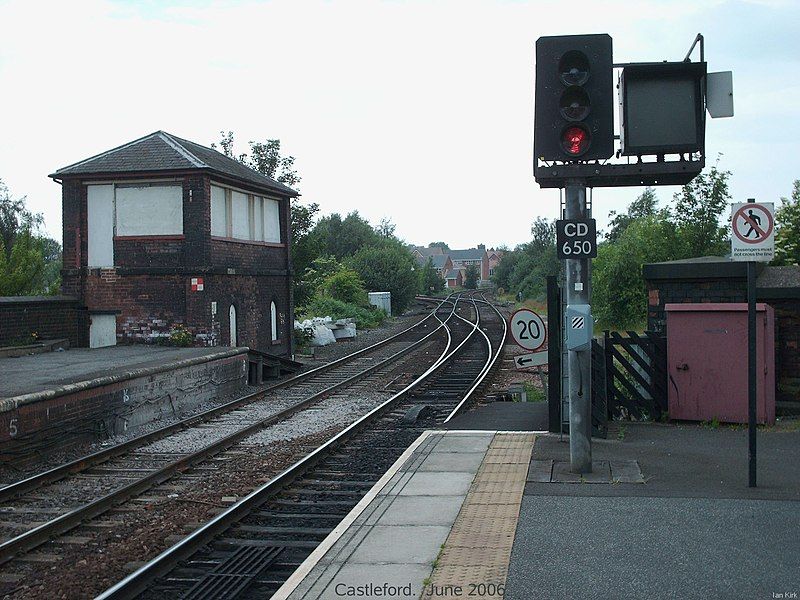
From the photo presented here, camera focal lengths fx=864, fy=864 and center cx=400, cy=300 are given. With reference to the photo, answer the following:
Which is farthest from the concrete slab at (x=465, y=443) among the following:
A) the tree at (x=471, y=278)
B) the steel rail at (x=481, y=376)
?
the tree at (x=471, y=278)

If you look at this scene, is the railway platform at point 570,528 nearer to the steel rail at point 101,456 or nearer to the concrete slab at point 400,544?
the concrete slab at point 400,544

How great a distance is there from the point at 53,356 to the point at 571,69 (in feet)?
47.0

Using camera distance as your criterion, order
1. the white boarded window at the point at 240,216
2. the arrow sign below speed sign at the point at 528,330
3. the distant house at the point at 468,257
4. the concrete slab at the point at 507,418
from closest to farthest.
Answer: the concrete slab at the point at 507,418 < the arrow sign below speed sign at the point at 528,330 < the white boarded window at the point at 240,216 < the distant house at the point at 468,257

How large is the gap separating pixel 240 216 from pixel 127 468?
45.2 ft

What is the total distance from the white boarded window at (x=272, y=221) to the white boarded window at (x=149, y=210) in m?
4.37

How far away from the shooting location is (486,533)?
253 inches

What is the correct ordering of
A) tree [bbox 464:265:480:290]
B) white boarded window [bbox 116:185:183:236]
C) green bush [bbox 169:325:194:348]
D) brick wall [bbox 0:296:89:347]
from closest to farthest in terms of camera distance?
1. brick wall [bbox 0:296:89:347]
2. green bush [bbox 169:325:194:348]
3. white boarded window [bbox 116:185:183:236]
4. tree [bbox 464:265:480:290]

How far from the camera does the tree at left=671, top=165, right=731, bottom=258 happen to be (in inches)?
1217

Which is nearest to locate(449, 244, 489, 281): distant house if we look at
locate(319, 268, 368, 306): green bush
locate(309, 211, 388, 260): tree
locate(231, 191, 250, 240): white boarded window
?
locate(309, 211, 388, 260): tree

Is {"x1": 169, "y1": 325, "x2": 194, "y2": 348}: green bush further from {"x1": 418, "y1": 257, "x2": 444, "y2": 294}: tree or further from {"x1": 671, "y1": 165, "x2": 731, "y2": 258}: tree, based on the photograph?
{"x1": 418, "y1": 257, "x2": 444, "y2": 294}: tree

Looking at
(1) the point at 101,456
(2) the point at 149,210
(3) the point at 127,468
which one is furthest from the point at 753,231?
(2) the point at 149,210

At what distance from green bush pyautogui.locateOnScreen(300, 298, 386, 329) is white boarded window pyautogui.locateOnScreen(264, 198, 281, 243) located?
13636 millimetres

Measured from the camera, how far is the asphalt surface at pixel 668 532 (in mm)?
5289

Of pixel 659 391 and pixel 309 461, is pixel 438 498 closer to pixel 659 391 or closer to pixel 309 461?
pixel 309 461
